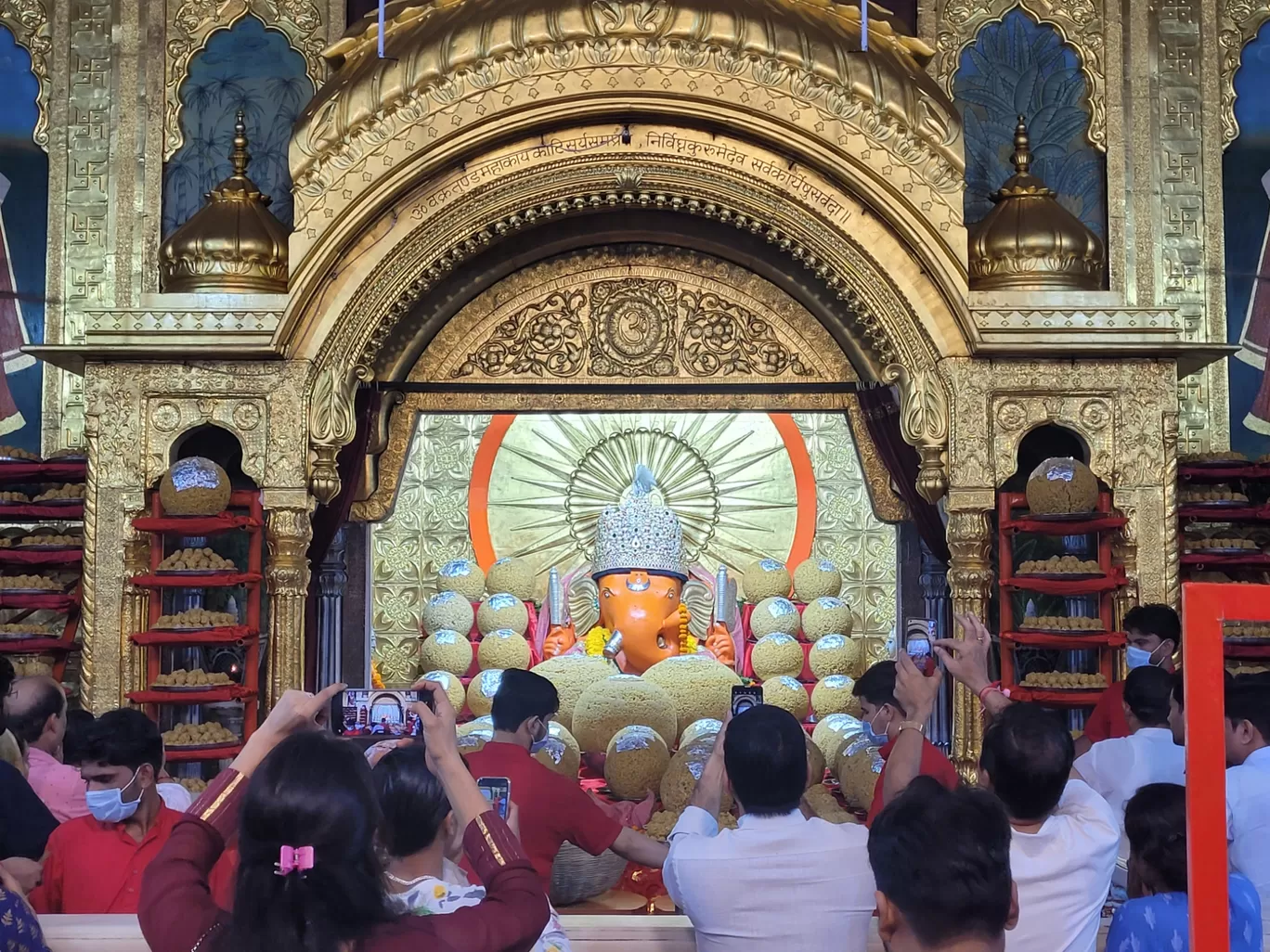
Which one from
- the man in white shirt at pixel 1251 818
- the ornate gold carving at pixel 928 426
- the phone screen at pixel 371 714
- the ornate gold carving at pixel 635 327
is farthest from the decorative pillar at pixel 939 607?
the phone screen at pixel 371 714

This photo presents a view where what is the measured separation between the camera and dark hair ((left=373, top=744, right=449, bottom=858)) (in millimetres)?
2553

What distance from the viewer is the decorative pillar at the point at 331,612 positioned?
7.95 m

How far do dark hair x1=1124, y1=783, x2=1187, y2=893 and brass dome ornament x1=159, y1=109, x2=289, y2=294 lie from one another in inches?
209

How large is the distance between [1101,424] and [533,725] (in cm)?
414

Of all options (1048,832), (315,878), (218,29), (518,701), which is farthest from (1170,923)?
(218,29)

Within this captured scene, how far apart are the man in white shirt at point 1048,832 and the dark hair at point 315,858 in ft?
3.72

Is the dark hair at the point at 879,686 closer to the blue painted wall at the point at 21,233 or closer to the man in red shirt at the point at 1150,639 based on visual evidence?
the man in red shirt at the point at 1150,639

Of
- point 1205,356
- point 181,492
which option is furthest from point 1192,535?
point 181,492

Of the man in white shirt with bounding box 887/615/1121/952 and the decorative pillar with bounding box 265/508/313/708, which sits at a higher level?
the decorative pillar with bounding box 265/508/313/708

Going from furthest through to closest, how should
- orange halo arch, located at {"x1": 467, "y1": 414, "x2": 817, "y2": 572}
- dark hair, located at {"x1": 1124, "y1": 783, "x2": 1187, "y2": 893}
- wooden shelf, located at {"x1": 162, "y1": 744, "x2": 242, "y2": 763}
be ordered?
orange halo arch, located at {"x1": 467, "y1": 414, "x2": 817, "y2": 572} → wooden shelf, located at {"x1": 162, "y1": 744, "x2": 242, "y2": 763} → dark hair, located at {"x1": 1124, "y1": 783, "x2": 1187, "y2": 893}

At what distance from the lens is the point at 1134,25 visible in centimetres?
834

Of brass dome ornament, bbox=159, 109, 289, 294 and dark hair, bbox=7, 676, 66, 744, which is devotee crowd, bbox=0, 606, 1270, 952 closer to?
dark hair, bbox=7, 676, 66, 744

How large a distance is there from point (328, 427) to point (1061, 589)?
10.5 feet

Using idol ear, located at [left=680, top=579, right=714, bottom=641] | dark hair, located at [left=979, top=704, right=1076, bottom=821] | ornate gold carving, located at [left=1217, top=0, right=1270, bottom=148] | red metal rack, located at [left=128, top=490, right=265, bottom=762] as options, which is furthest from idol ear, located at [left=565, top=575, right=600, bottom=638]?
dark hair, located at [left=979, top=704, right=1076, bottom=821]
